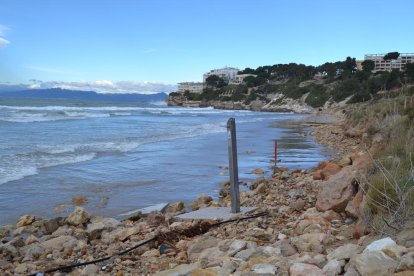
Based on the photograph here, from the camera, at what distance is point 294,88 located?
107m

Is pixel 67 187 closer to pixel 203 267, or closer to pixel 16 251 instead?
pixel 16 251

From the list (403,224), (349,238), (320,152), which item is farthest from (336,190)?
(320,152)

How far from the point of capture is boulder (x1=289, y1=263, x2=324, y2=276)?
3.67 meters

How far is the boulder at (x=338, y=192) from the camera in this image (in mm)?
6480

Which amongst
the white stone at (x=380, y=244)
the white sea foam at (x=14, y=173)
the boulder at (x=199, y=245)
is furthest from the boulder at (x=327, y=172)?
the white sea foam at (x=14, y=173)

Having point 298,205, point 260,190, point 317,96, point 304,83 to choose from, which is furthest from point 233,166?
point 304,83

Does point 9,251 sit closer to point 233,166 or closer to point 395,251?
point 233,166

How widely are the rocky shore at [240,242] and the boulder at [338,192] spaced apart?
0.01 m

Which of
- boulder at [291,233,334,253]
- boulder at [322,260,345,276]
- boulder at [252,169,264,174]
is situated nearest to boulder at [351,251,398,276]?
boulder at [322,260,345,276]

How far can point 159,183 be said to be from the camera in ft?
40.1

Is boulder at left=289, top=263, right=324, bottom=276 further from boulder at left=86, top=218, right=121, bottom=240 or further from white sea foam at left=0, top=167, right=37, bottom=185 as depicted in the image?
white sea foam at left=0, top=167, right=37, bottom=185

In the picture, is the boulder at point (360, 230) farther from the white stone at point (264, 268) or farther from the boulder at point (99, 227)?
the boulder at point (99, 227)

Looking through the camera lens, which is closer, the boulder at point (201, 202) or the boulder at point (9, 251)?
the boulder at point (9, 251)

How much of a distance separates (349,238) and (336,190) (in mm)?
1551
